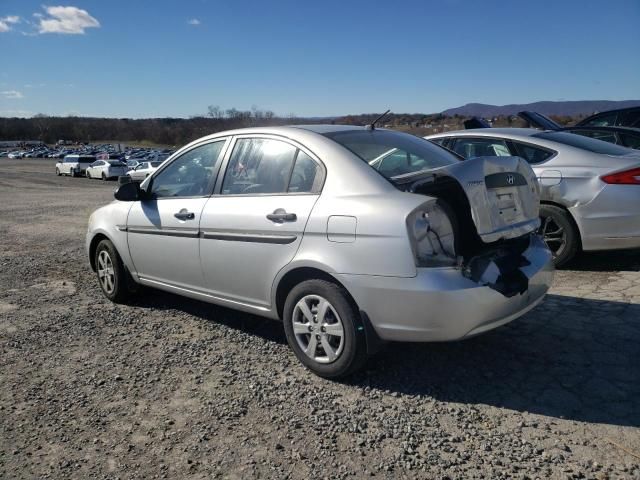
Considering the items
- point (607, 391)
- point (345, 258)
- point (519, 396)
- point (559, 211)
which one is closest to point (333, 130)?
point (345, 258)

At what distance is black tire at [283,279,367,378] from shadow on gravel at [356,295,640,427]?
19cm

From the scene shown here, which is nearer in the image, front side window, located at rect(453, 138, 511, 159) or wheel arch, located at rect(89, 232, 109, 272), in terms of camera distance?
wheel arch, located at rect(89, 232, 109, 272)

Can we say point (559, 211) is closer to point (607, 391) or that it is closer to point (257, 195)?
point (607, 391)

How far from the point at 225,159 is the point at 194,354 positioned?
1498 millimetres

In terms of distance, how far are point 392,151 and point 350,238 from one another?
1.04 m

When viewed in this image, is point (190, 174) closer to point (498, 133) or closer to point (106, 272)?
point (106, 272)

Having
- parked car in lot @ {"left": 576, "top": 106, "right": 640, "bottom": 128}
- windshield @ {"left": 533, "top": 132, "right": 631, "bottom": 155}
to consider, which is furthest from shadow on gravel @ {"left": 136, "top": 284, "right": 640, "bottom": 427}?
parked car in lot @ {"left": 576, "top": 106, "right": 640, "bottom": 128}

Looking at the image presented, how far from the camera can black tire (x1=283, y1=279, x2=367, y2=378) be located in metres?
3.22

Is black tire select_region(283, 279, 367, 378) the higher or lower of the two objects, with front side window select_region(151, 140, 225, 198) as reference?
lower

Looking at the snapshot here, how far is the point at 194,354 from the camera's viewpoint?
Result: 3947 millimetres

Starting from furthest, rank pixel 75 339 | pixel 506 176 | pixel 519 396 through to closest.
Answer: pixel 75 339 → pixel 506 176 → pixel 519 396

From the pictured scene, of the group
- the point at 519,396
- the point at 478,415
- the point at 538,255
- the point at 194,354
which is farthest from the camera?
the point at 194,354

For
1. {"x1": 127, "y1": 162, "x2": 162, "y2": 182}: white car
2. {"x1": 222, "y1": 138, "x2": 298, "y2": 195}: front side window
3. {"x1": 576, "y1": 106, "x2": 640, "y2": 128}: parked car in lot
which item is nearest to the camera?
{"x1": 222, "y1": 138, "x2": 298, "y2": 195}: front side window

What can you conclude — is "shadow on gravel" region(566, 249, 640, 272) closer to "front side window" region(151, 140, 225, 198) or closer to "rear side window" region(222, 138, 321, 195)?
"rear side window" region(222, 138, 321, 195)
